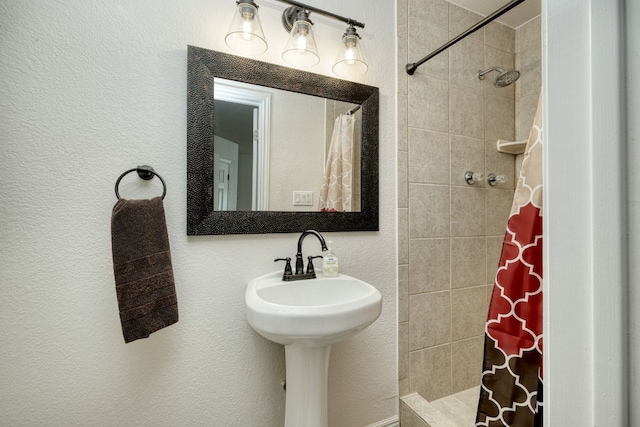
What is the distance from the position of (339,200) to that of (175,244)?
0.69 meters

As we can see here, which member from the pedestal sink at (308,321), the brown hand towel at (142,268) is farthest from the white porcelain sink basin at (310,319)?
the brown hand towel at (142,268)

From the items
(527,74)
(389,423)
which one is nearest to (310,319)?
(389,423)

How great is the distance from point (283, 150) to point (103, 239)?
72 centimetres

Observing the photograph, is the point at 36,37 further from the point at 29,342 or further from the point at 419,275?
the point at 419,275

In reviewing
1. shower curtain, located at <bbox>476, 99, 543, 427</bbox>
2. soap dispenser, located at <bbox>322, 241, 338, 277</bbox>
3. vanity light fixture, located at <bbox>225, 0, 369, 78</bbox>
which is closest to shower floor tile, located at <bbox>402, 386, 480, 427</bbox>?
shower curtain, located at <bbox>476, 99, 543, 427</bbox>

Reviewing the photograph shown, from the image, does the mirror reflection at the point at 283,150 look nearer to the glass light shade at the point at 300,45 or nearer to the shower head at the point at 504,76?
the glass light shade at the point at 300,45

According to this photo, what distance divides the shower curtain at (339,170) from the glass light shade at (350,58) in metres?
0.19

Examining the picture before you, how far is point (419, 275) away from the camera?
1.39 meters

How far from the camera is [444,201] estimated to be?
145 cm

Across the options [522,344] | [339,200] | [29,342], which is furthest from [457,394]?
[29,342]

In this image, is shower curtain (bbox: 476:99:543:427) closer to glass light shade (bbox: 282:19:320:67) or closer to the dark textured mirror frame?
the dark textured mirror frame

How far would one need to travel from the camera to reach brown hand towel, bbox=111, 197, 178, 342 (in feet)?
2.78

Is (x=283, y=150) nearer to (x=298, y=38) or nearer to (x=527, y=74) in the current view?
(x=298, y=38)

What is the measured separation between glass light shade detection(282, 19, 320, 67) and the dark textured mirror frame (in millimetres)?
54
